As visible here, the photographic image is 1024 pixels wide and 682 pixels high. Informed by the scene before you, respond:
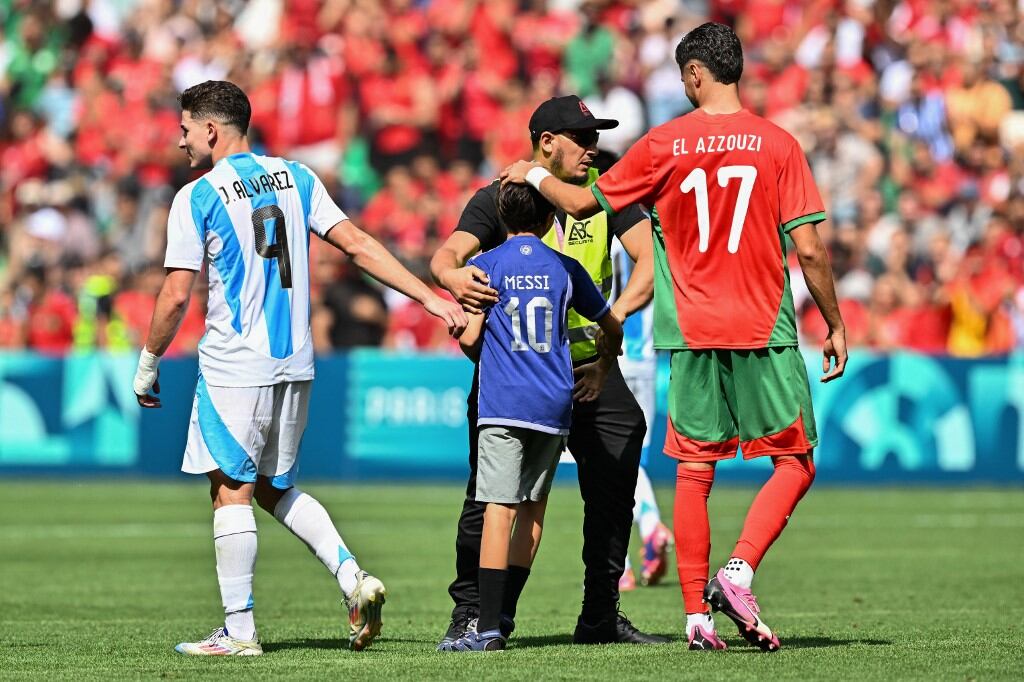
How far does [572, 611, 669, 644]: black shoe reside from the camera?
26.4 ft

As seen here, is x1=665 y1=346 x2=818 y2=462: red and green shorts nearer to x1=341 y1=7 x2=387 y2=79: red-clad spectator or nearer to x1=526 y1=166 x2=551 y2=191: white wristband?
x1=526 y1=166 x2=551 y2=191: white wristband

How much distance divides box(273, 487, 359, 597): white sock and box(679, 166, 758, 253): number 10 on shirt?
6.45 ft

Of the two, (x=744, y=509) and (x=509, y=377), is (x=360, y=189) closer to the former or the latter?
(x=744, y=509)

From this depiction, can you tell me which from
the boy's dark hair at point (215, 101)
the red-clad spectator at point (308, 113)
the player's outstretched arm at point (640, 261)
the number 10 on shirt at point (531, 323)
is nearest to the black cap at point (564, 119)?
the player's outstretched arm at point (640, 261)

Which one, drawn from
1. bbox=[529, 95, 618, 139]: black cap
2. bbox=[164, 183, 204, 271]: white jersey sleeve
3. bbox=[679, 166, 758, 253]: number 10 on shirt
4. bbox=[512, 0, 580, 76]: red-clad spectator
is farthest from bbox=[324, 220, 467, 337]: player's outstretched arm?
bbox=[512, 0, 580, 76]: red-clad spectator

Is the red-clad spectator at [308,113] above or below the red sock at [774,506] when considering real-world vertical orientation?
above

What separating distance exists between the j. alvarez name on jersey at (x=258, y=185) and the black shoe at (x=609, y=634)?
2.30 meters

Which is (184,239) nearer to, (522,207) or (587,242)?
(522,207)

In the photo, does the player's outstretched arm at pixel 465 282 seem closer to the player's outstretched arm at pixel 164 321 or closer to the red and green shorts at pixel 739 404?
the red and green shorts at pixel 739 404

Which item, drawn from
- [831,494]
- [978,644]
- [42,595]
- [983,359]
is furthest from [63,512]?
[978,644]

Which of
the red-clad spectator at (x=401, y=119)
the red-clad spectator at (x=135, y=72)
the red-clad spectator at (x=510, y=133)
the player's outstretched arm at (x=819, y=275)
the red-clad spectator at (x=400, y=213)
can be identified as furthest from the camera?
the red-clad spectator at (x=135, y=72)

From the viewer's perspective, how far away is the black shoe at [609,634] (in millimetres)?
8039

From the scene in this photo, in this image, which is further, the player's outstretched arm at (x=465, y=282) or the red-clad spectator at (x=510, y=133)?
the red-clad spectator at (x=510, y=133)

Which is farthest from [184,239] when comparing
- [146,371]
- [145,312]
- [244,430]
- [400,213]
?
[400,213]
